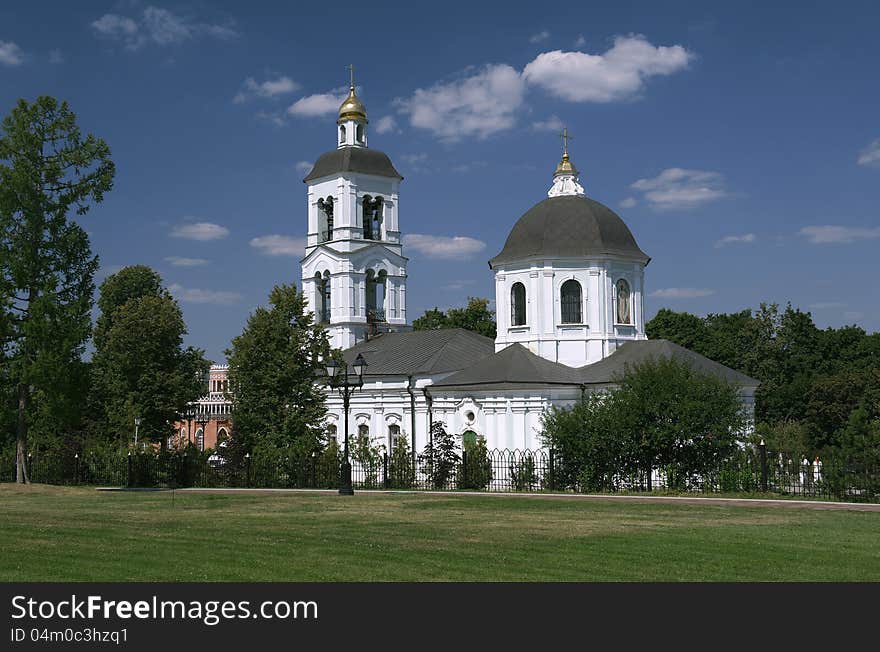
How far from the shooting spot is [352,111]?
59.2m

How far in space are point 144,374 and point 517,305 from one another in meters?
19.1

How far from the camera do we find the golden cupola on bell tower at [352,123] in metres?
59.2

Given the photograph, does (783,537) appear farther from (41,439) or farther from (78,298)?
(41,439)

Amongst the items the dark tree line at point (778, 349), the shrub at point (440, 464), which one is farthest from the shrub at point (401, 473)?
the dark tree line at point (778, 349)

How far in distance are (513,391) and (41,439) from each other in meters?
19.2

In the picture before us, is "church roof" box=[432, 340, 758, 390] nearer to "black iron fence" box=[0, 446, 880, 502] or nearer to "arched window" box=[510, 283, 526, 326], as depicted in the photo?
"arched window" box=[510, 283, 526, 326]

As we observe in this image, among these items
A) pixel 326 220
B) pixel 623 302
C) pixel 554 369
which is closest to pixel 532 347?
pixel 554 369

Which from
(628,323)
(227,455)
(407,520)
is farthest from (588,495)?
(628,323)

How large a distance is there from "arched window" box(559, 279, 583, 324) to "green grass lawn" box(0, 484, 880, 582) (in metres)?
20.3

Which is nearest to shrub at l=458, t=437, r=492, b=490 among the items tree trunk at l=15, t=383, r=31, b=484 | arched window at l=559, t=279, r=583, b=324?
arched window at l=559, t=279, r=583, b=324

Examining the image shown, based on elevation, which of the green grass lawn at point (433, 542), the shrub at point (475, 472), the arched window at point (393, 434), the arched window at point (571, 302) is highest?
the arched window at point (571, 302)

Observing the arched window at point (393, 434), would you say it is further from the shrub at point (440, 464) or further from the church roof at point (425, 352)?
the shrub at point (440, 464)

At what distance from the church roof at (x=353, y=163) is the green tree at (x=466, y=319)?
705 inches
